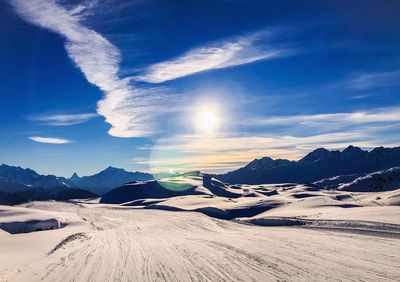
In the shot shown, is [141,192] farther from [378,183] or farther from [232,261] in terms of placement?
[232,261]

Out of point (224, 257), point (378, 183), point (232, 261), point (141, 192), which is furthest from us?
point (378, 183)

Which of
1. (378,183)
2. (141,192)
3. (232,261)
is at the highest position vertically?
(378,183)

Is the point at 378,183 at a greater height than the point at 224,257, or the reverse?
the point at 378,183

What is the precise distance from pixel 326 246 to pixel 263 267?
17.7 feet

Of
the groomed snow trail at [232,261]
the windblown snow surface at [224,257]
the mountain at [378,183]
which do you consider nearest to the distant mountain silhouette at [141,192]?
the mountain at [378,183]

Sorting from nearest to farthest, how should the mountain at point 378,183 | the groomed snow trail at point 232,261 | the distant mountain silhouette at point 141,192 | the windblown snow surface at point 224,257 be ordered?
the groomed snow trail at point 232,261 → the windblown snow surface at point 224,257 → the distant mountain silhouette at point 141,192 → the mountain at point 378,183

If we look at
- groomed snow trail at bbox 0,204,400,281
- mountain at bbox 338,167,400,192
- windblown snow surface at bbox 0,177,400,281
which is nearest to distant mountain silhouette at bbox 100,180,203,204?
mountain at bbox 338,167,400,192

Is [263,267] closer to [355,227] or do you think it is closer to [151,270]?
[151,270]

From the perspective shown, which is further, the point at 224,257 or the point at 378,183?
the point at 378,183

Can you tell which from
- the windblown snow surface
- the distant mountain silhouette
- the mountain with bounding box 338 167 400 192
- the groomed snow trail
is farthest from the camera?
the mountain with bounding box 338 167 400 192

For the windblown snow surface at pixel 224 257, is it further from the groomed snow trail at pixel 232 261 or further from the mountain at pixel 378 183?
the mountain at pixel 378 183

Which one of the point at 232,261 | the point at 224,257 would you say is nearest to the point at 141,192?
the point at 224,257

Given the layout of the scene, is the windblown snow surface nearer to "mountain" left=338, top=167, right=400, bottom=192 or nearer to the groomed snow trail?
the groomed snow trail

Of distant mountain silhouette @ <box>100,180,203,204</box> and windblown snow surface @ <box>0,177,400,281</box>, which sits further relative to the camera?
distant mountain silhouette @ <box>100,180,203,204</box>
